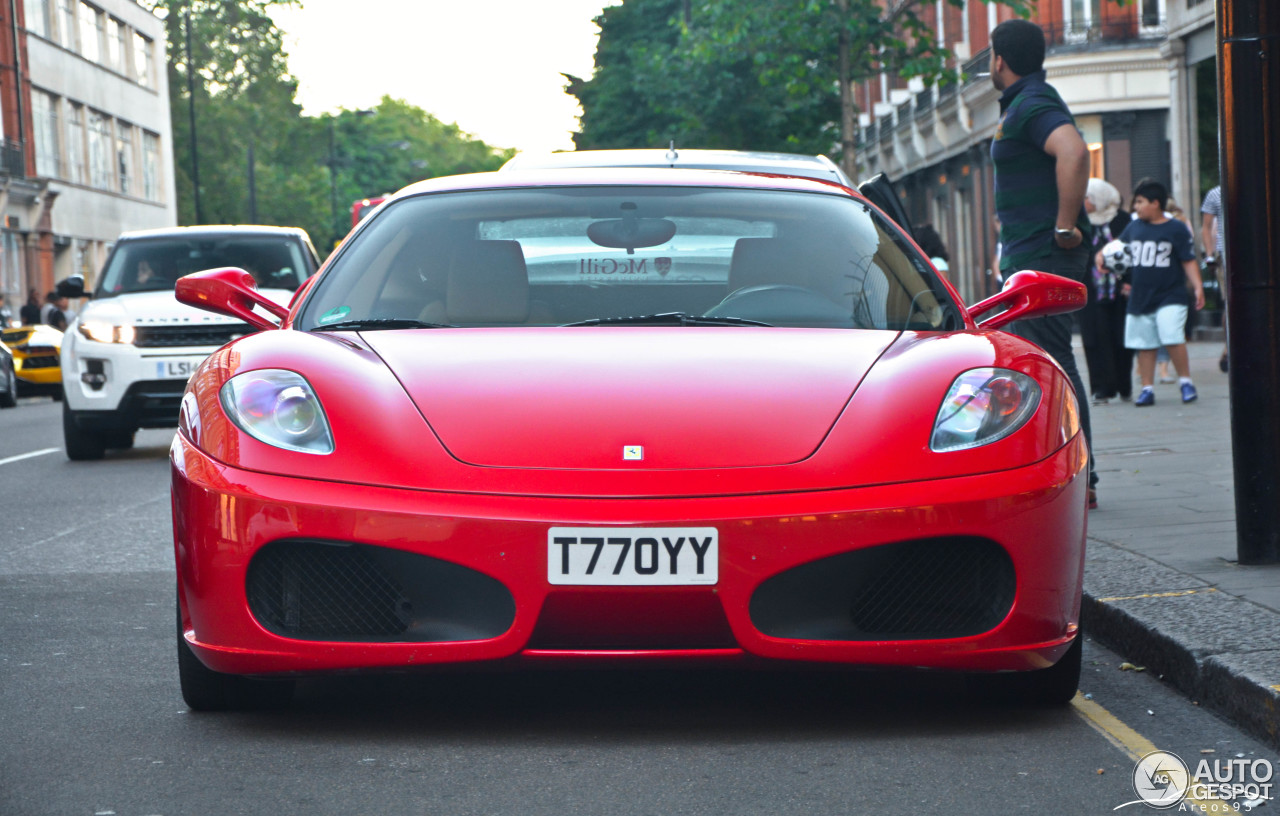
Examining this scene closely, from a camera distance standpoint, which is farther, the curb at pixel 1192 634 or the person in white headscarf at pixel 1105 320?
the person in white headscarf at pixel 1105 320

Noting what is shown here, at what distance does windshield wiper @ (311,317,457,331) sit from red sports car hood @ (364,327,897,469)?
184 mm

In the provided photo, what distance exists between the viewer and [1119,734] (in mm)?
3951

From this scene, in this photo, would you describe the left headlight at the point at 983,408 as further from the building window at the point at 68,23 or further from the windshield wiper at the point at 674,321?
the building window at the point at 68,23

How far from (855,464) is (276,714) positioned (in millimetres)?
1456

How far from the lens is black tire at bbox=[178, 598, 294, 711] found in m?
4.09

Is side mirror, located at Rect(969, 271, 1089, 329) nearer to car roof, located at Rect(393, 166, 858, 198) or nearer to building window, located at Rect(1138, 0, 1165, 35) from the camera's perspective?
car roof, located at Rect(393, 166, 858, 198)

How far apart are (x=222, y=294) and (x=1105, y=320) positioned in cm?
1008

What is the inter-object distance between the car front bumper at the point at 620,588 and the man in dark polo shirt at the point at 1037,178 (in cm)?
337

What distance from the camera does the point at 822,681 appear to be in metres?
4.49

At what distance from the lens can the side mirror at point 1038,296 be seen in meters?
4.68

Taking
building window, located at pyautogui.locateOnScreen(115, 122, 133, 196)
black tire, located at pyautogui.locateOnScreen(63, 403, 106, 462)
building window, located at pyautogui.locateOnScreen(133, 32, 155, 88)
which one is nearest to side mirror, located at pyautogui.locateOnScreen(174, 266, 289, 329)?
black tire, located at pyautogui.locateOnScreen(63, 403, 106, 462)

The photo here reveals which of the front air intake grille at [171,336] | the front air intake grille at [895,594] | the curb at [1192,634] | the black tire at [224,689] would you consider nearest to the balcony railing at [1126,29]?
the front air intake grille at [171,336]

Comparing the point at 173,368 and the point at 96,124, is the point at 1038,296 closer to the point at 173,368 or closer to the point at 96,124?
the point at 173,368

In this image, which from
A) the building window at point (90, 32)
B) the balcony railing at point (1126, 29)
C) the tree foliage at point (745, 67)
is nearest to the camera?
the tree foliage at point (745, 67)
